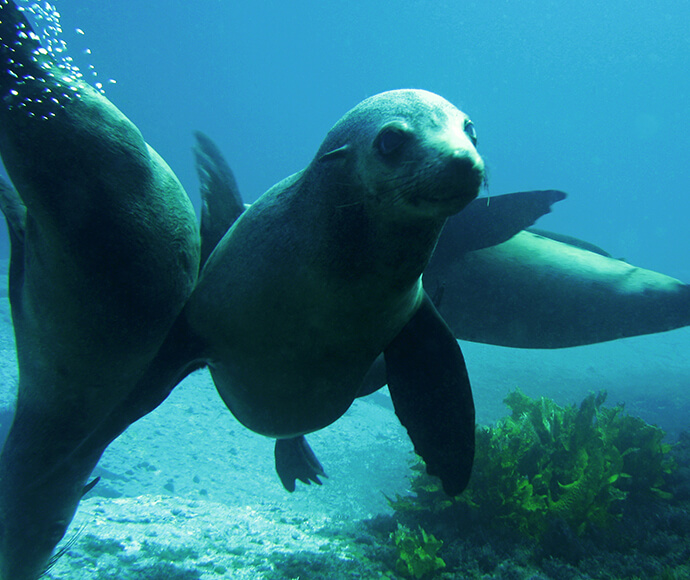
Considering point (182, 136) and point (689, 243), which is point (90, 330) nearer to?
point (182, 136)

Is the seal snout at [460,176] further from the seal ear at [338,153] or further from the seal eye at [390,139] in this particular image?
the seal ear at [338,153]

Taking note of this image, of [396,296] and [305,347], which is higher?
[396,296]

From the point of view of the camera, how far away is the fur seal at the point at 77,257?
69.1 inches

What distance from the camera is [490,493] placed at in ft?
Result: 15.1

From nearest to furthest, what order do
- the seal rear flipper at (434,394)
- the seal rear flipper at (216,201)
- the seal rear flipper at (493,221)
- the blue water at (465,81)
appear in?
the seal rear flipper at (434,394)
the seal rear flipper at (216,201)
the seal rear flipper at (493,221)
the blue water at (465,81)

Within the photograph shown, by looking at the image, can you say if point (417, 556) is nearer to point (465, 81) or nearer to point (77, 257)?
point (77, 257)

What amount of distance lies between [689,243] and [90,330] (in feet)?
500

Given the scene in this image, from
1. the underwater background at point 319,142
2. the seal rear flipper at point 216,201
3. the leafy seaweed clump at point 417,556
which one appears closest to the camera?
Result: the seal rear flipper at point 216,201

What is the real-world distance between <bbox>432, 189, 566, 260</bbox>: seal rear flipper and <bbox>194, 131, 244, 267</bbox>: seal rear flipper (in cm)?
161

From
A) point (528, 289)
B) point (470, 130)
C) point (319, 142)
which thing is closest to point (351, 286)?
point (470, 130)

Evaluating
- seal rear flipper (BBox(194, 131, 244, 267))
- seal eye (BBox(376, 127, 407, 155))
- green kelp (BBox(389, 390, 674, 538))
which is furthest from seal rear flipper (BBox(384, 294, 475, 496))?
green kelp (BBox(389, 390, 674, 538))

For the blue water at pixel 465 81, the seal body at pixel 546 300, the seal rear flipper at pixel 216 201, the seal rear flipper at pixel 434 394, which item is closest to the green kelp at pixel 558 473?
the seal body at pixel 546 300

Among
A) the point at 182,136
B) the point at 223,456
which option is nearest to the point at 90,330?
the point at 223,456

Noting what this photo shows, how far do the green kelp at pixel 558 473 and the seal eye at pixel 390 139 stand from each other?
3.93 metres
